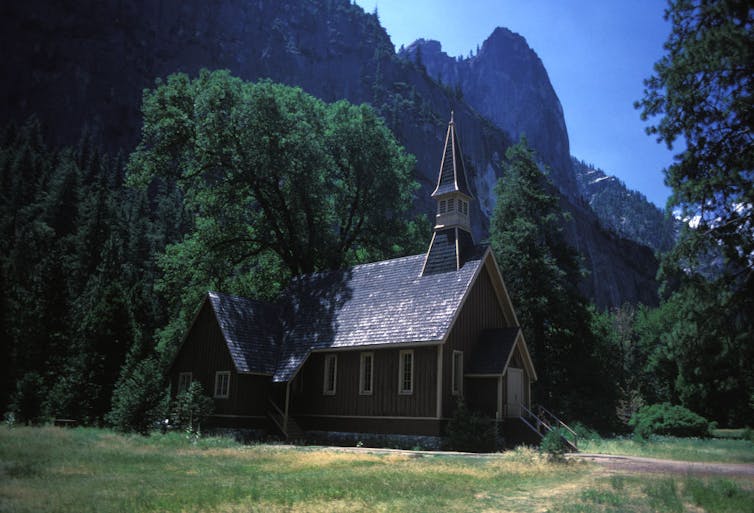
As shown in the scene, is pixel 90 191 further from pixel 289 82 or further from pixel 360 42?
pixel 360 42

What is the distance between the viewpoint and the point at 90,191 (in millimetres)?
101250

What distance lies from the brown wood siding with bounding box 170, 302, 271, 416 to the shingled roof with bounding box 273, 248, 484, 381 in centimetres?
133

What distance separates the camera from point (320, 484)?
12914mm

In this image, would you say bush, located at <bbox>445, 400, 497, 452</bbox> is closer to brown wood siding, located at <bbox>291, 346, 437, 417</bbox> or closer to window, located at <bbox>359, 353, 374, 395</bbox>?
brown wood siding, located at <bbox>291, 346, 437, 417</bbox>

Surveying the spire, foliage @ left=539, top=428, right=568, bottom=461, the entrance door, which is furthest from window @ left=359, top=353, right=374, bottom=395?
foliage @ left=539, top=428, right=568, bottom=461

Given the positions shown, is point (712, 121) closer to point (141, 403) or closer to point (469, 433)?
point (469, 433)

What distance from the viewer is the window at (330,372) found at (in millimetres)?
28688

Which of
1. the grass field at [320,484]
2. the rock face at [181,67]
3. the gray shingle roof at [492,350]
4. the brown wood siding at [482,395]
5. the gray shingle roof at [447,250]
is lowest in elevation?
the grass field at [320,484]

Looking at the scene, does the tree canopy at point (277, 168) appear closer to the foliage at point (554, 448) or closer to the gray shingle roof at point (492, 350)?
the gray shingle roof at point (492, 350)

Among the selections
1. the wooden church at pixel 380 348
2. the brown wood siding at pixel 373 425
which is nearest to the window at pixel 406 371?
the wooden church at pixel 380 348

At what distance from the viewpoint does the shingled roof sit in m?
25.9

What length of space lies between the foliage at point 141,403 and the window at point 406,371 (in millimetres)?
10411

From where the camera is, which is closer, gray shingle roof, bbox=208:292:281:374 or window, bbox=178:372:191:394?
gray shingle roof, bbox=208:292:281:374

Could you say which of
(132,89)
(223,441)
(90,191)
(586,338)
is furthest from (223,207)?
(132,89)
